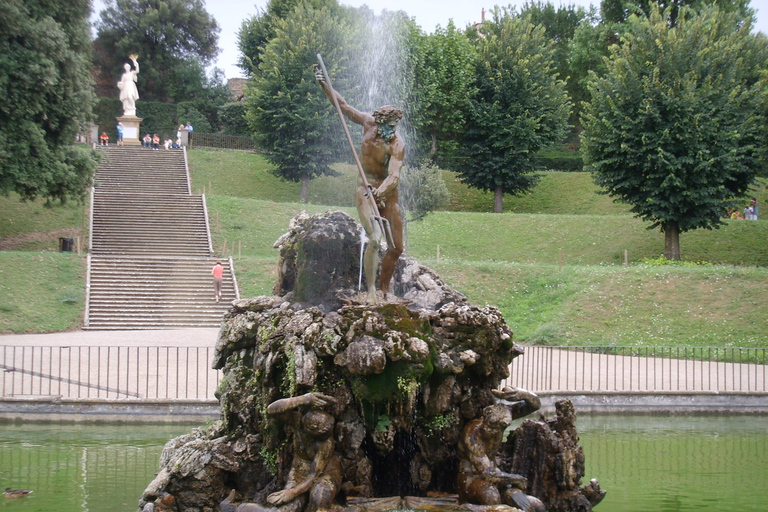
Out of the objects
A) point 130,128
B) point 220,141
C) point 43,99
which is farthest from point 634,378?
point 220,141

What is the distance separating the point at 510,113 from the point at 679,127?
16615mm

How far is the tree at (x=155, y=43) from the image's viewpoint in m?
67.5

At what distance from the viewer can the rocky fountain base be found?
29.7 ft

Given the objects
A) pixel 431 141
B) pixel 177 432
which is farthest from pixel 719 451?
pixel 431 141

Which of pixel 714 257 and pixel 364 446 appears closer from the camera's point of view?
pixel 364 446

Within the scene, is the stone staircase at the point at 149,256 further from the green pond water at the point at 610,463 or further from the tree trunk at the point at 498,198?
the tree trunk at the point at 498,198

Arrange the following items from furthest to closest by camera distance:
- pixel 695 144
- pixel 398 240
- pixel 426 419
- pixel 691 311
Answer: pixel 695 144 < pixel 691 311 < pixel 398 240 < pixel 426 419

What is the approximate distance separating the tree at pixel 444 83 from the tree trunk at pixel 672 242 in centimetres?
1628

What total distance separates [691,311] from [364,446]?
18.3 m

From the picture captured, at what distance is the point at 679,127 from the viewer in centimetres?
3247

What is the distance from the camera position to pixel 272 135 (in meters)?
45.7

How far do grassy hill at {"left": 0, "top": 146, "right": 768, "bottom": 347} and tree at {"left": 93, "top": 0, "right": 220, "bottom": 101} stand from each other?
17.9 meters

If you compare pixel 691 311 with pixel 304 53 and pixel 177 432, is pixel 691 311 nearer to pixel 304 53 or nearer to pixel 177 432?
pixel 177 432

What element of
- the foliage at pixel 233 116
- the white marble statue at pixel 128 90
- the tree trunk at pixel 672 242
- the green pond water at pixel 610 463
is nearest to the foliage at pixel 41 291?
the green pond water at pixel 610 463
